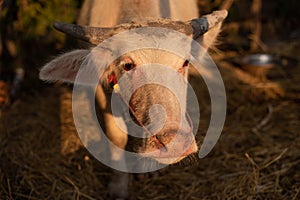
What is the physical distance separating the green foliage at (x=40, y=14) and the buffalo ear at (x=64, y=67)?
1560 millimetres

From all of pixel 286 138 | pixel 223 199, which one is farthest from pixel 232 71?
pixel 223 199

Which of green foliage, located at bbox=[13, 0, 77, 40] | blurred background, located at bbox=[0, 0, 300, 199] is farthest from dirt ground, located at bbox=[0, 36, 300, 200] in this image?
green foliage, located at bbox=[13, 0, 77, 40]

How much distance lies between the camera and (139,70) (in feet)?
8.02

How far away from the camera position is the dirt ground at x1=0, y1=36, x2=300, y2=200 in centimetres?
313

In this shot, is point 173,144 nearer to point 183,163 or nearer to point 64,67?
point 183,163

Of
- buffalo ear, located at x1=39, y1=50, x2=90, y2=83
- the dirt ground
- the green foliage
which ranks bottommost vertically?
the dirt ground

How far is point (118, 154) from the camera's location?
11.0 ft

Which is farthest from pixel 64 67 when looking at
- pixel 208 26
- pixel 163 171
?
pixel 163 171

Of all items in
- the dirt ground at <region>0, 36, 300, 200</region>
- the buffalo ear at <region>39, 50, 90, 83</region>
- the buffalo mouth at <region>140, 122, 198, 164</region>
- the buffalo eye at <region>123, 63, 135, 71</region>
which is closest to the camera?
the buffalo mouth at <region>140, 122, 198, 164</region>

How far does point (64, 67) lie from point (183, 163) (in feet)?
3.33

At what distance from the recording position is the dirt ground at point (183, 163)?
123 inches

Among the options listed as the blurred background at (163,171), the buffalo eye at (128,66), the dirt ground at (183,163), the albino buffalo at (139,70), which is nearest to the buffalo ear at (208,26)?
the albino buffalo at (139,70)

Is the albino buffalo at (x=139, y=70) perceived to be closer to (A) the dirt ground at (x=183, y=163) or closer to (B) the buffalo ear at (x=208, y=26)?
(B) the buffalo ear at (x=208, y=26)

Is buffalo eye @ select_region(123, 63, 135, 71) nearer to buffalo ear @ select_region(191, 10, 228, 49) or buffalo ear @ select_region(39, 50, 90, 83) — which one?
buffalo ear @ select_region(39, 50, 90, 83)
